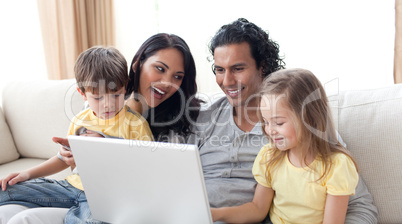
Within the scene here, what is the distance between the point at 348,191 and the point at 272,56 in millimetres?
674

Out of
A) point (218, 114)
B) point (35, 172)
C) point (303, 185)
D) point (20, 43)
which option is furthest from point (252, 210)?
point (20, 43)

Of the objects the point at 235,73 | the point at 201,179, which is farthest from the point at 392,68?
the point at 201,179

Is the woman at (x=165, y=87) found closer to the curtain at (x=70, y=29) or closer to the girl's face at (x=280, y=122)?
the girl's face at (x=280, y=122)

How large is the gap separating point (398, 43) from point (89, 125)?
1987 millimetres

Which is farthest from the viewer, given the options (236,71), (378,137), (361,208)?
(236,71)

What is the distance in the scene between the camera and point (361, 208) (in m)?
1.19

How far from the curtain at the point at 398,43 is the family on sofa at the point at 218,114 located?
1193 mm

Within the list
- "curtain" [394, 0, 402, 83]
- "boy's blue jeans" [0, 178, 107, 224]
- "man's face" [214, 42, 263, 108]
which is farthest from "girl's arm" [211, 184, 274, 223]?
"curtain" [394, 0, 402, 83]

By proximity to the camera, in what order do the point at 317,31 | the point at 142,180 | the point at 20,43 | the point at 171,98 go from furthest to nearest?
the point at 20,43, the point at 317,31, the point at 171,98, the point at 142,180

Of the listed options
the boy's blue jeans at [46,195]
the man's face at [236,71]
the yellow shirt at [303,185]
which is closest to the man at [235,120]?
the man's face at [236,71]

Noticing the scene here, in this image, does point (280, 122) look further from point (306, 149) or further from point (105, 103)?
point (105, 103)

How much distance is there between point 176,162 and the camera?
0.86m

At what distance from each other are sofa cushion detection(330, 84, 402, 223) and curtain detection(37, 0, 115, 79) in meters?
2.38

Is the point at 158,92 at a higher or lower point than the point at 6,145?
higher
